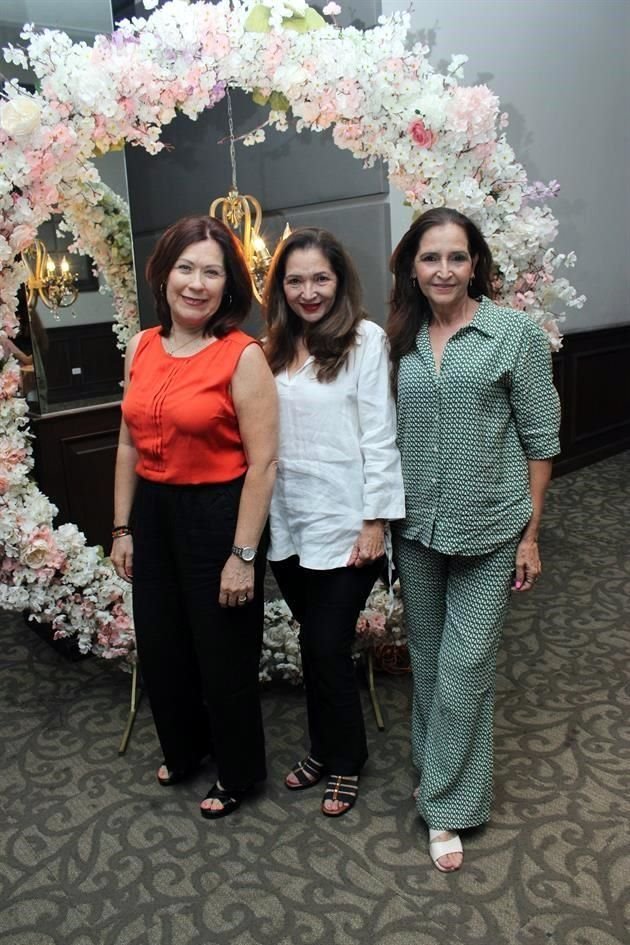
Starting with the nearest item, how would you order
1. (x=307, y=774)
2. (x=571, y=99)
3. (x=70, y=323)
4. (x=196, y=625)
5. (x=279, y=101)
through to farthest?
(x=196, y=625)
(x=307, y=774)
(x=279, y=101)
(x=70, y=323)
(x=571, y=99)

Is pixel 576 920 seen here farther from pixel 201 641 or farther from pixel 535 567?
pixel 201 641

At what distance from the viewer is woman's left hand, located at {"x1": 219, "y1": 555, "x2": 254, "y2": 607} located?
2053 mm

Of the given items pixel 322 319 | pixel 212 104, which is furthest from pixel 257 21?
pixel 322 319

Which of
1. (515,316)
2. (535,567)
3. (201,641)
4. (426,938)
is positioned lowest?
(426,938)

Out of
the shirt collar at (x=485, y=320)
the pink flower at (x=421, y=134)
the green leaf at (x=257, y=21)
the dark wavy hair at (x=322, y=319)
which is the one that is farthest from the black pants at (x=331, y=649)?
the green leaf at (x=257, y=21)

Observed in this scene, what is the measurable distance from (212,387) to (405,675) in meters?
1.56

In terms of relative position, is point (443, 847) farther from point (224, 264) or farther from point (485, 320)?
point (224, 264)

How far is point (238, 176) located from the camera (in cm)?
455

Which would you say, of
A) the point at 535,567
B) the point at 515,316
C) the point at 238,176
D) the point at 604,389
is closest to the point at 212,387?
the point at 515,316

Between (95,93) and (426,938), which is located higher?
(95,93)

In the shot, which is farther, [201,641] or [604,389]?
[604,389]

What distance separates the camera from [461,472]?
6.30ft

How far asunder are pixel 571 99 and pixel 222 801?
4.82m

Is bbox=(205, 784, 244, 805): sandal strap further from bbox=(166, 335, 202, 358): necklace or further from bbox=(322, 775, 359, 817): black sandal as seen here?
bbox=(166, 335, 202, 358): necklace
